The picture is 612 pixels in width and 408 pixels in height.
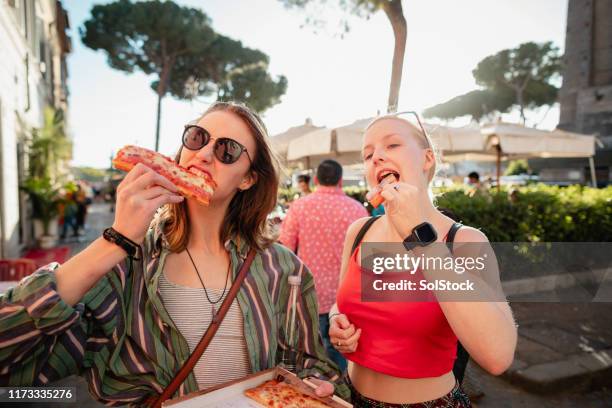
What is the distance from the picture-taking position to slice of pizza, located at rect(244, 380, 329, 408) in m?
1.26

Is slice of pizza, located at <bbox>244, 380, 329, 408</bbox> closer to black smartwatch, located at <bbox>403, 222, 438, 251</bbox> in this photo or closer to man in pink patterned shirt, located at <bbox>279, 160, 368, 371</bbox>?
black smartwatch, located at <bbox>403, 222, 438, 251</bbox>

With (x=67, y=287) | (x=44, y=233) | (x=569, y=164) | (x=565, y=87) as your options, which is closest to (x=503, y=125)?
(x=67, y=287)

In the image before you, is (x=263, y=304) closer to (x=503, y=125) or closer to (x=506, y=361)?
(x=506, y=361)

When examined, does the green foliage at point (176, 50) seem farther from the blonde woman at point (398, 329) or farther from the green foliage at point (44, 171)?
the blonde woman at point (398, 329)

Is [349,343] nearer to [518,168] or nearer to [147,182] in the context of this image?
[147,182]

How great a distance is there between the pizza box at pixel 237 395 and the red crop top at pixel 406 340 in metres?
0.36

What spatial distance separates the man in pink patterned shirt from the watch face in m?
2.58

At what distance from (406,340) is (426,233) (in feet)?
1.69

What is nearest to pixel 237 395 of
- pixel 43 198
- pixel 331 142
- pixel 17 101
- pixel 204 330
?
pixel 204 330

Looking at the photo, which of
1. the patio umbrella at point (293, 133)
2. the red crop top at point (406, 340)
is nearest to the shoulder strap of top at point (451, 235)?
the red crop top at point (406, 340)

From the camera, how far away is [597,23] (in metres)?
30.6

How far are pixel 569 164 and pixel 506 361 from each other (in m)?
34.6

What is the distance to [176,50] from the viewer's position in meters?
26.7

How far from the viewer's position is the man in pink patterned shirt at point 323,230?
3.84 m
